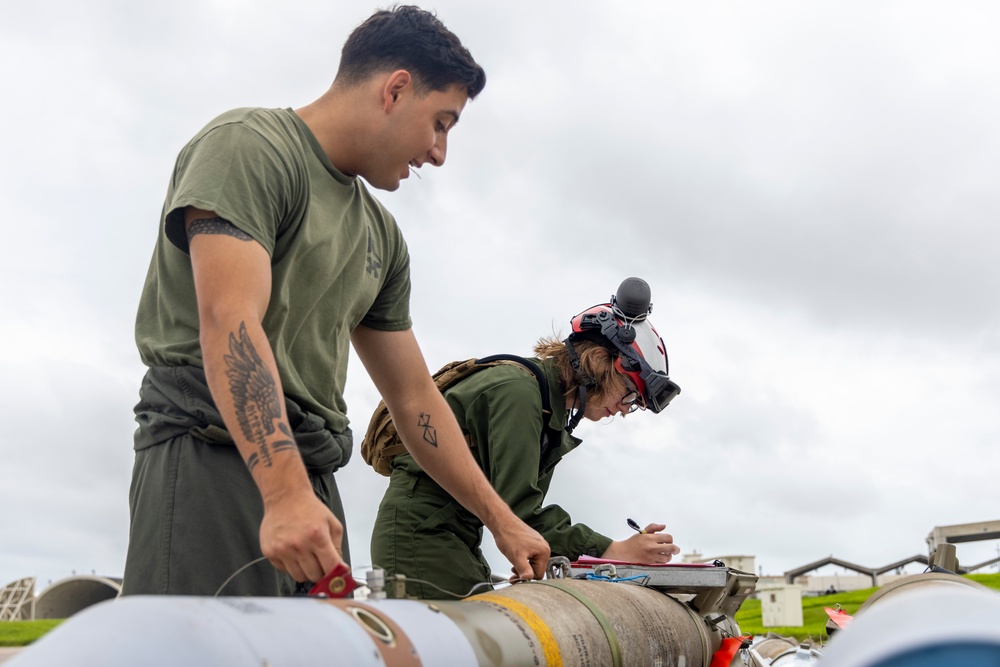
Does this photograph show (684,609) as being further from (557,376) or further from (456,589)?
(557,376)

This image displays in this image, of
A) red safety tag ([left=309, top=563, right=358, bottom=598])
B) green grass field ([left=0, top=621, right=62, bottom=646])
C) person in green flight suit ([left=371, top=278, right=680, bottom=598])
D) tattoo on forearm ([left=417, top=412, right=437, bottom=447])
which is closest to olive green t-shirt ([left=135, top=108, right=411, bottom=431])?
tattoo on forearm ([left=417, top=412, right=437, bottom=447])

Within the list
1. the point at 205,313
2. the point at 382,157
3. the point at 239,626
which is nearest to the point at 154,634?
the point at 239,626

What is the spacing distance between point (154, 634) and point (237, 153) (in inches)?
65.9

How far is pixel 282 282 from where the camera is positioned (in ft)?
9.75

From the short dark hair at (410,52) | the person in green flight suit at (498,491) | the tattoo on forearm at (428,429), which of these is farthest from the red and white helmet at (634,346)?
the short dark hair at (410,52)

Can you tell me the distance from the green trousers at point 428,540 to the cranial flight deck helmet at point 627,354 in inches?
35.3

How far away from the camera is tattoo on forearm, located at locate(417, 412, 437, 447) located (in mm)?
3793

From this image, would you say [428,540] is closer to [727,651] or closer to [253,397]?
[727,651]

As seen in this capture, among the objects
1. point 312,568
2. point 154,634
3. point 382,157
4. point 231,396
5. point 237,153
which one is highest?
point 382,157

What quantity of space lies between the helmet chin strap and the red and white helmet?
0.53 ft

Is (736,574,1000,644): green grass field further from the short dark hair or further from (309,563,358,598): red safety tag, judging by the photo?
(309,563,358,598): red safety tag

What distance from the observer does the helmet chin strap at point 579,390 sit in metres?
5.07

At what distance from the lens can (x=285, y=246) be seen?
118 inches

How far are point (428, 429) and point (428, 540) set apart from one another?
Result: 94 cm
